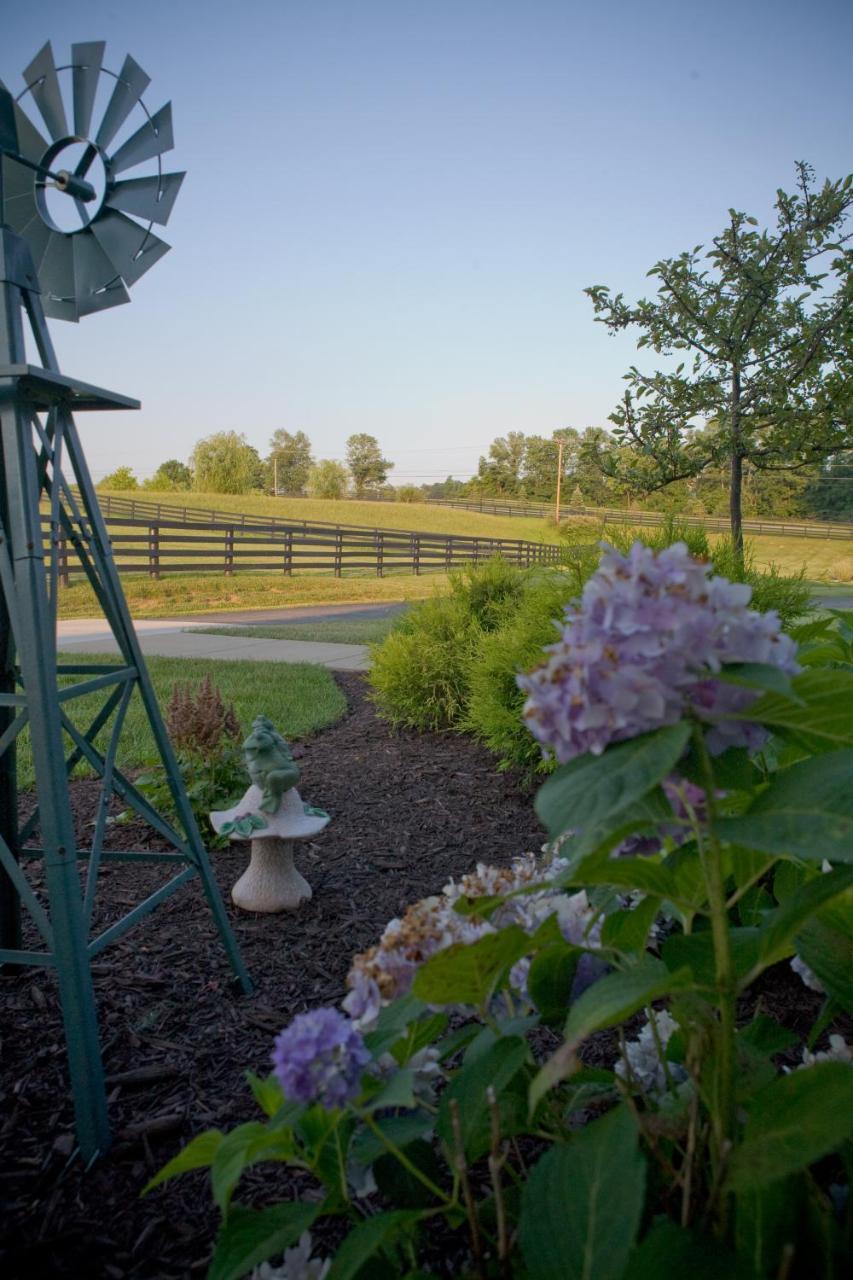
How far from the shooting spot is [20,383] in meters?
1.51

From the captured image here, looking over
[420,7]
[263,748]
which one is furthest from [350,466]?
[263,748]

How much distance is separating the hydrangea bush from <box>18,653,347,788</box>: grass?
3.14 meters

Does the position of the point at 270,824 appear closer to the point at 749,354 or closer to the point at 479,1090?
the point at 479,1090

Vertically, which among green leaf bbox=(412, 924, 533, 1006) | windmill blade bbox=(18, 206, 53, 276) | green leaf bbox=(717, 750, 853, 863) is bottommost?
green leaf bbox=(412, 924, 533, 1006)

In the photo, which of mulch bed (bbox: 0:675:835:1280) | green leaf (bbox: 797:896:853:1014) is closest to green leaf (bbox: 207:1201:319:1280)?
mulch bed (bbox: 0:675:835:1280)

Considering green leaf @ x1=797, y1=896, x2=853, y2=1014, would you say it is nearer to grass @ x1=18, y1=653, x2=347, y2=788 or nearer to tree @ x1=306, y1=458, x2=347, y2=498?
grass @ x1=18, y1=653, x2=347, y2=788

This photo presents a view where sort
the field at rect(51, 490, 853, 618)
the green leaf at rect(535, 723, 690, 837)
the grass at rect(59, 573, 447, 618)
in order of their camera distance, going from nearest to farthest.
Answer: the green leaf at rect(535, 723, 690, 837) → the grass at rect(59, 573, 447, 618) → the field at rect(51, 490, 853, 618)

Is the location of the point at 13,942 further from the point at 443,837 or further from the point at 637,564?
the point at 637,564

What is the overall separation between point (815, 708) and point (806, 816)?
9 cm

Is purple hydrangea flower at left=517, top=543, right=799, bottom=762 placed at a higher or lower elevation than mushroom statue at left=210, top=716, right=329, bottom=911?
higher

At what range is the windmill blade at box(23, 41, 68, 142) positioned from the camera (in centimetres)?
179

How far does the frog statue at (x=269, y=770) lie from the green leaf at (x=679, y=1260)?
193 centimetres

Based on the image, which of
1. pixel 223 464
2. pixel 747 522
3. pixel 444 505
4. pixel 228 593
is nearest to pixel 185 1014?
pixel 228 593

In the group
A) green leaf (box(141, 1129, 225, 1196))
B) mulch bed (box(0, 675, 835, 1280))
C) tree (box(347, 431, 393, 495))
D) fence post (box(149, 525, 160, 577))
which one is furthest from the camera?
tree (box(347, 431, 393, 495))
